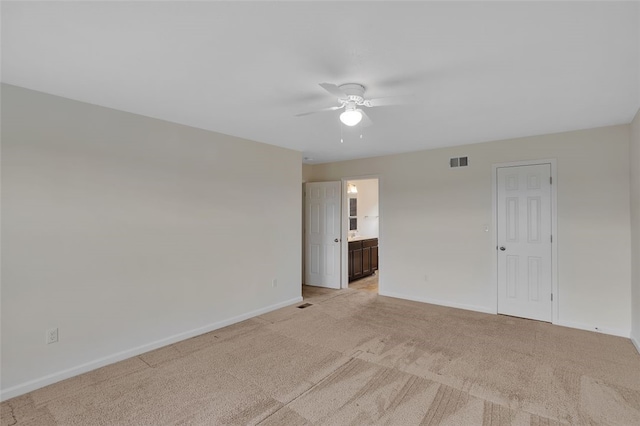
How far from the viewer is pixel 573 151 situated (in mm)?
3891

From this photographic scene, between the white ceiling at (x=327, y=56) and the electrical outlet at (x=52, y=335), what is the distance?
2027 millimetres

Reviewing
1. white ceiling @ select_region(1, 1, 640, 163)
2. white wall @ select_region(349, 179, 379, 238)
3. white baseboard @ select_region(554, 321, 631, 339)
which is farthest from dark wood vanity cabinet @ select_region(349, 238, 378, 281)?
white ceiling @ select_region(1, 1, 640, 163)

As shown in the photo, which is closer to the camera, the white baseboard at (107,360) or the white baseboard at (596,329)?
the white baseboard at (107,360)

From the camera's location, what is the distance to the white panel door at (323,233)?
5.90 metres

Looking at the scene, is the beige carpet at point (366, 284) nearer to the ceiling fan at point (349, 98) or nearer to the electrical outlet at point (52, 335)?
the ceiling fan at point (349, 98)

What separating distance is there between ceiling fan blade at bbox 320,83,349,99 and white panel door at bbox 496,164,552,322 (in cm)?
294

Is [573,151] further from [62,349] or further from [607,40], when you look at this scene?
[62,349]

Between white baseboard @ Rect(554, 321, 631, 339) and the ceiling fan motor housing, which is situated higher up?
the ceiling fan motor housing

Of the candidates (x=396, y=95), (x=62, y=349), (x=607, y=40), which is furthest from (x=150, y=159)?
(x=607, y=40)

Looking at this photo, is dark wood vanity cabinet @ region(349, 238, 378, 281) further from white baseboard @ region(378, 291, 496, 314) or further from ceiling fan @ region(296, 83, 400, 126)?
ceiling fan @ region(296, 83, 400, 126)

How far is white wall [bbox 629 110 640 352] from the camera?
124 inches

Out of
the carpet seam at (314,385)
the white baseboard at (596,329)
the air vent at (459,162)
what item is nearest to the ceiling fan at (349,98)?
the carpet seam at (314,385)

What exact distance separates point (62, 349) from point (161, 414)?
4.02 ft

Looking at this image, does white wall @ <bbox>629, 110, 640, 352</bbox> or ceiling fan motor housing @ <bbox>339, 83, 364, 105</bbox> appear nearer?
ceiling fan motor housing @ <bbox>339, 83, 364, 105</bbox>
